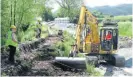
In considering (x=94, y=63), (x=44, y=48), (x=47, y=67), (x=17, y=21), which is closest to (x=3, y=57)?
(x=47, y=67)

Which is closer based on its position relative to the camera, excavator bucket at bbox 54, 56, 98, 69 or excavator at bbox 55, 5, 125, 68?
excavator bucket at bbox 54, 56, 98, 69

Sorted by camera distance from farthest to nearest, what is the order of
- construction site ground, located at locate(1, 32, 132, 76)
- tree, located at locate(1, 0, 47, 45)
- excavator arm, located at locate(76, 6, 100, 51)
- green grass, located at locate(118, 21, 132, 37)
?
green grass, located at locate(118, 21, 132, 37)
tree, located at locate(1, 0, 47, 45)
excavator arm, located at locate(76, 6, 100, 51)
construction site ground, located at locate(1, 32, 132, 76)

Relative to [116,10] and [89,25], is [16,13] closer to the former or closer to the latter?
[89,25]

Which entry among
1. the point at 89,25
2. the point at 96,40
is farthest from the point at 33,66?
the point at 96,40

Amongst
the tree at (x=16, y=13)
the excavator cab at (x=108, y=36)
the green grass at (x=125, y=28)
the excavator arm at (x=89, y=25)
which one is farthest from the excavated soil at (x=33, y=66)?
the green grass at (x=125, y=28)

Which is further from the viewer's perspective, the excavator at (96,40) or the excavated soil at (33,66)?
the excavator at (96,40)

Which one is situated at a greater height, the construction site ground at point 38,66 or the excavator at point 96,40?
the excavator at point 96,40

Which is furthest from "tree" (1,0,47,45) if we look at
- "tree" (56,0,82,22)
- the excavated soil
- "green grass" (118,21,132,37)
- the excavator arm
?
"tree" (56,0,82,22)

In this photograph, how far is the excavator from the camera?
1898cm

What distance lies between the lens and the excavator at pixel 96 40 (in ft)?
62.3

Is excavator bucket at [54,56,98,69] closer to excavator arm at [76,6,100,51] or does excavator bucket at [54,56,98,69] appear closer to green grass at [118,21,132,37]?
excavator arm at [76,6,100,51]

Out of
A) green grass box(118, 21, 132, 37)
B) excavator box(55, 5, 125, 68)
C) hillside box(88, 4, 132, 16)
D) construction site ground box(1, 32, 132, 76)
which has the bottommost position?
construction site ground box(1, 32, 132, 76)

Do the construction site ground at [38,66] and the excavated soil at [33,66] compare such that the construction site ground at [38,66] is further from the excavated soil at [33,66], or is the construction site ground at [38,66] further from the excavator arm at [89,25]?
the excavator arm at [89,25]

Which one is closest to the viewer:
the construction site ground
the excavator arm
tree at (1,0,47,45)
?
the construction site ground
